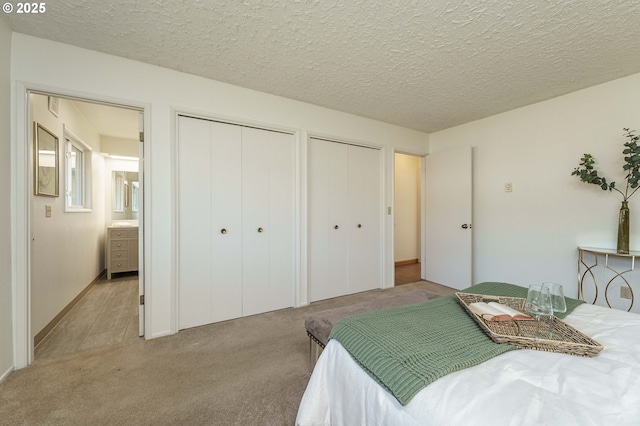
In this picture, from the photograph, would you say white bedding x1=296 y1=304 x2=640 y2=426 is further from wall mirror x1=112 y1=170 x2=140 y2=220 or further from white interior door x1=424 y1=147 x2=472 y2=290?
wall mirror x1=112 y1=170 x2=140 y2=220

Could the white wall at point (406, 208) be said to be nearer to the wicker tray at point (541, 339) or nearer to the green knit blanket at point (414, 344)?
the green knit blanket at point (414, 344)

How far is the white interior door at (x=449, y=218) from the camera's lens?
3.51m

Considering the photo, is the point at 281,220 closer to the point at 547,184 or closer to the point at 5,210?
the point at 5,210

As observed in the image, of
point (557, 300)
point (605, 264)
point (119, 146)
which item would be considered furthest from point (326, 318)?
point (119, 146)

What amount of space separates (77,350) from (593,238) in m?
4.71

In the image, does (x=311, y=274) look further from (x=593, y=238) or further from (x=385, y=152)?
(x=593, y=238)

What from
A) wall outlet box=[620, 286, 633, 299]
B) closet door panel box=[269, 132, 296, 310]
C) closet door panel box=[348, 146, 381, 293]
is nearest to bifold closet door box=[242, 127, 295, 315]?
closet door panel box=[269, 132, 296, 310]

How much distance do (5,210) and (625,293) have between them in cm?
499

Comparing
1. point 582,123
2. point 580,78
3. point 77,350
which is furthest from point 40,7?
point 582,123

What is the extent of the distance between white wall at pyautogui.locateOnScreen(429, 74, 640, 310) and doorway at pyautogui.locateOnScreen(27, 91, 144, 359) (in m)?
3.93

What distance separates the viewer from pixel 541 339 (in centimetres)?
95

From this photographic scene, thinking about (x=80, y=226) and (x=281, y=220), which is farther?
(x=80, y=226)

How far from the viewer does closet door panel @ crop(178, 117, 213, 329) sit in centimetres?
246

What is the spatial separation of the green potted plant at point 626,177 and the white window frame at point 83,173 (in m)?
5.32
